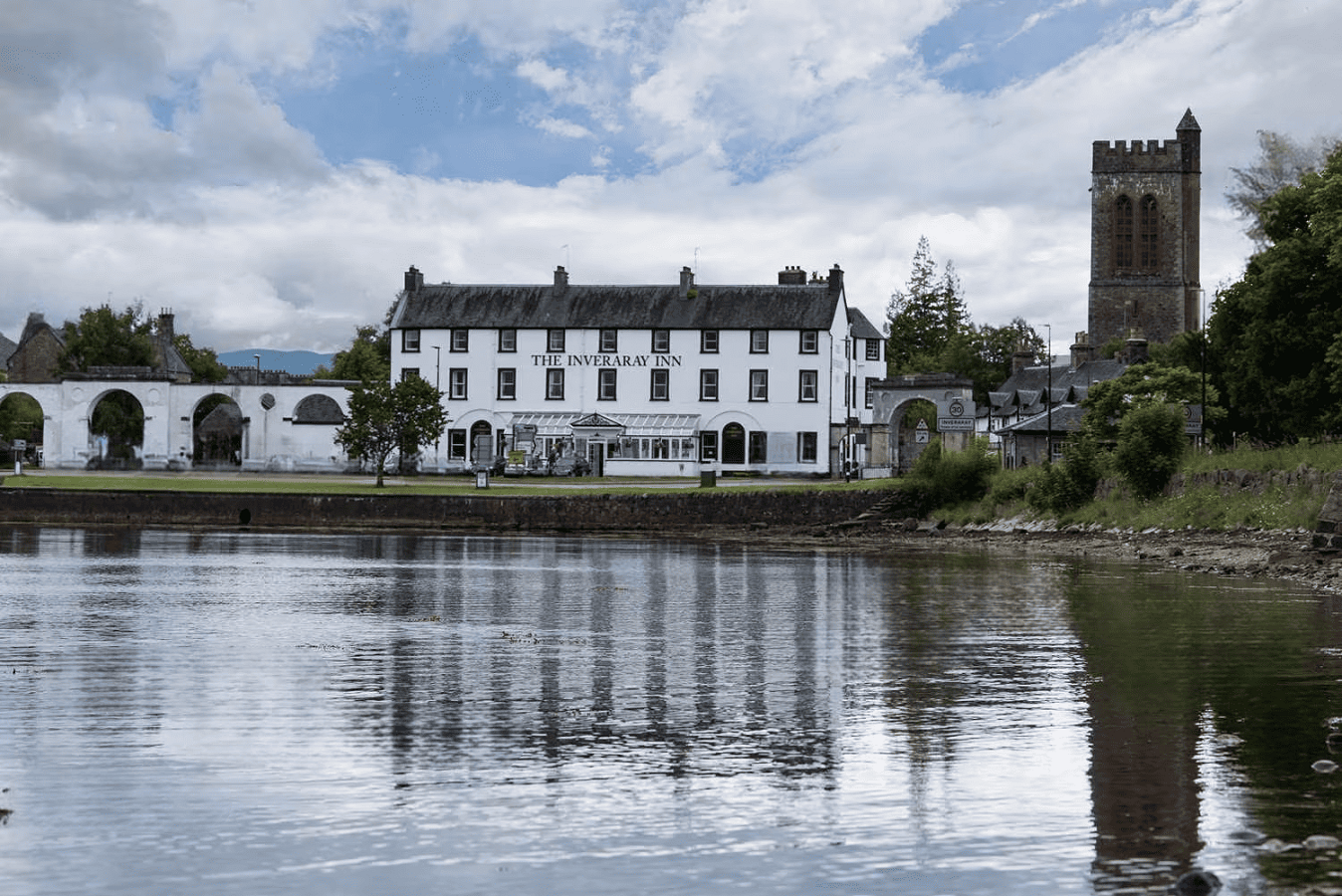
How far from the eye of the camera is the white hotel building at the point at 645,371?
84688 mm

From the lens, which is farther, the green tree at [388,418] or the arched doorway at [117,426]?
the arched doorway at [117,426]

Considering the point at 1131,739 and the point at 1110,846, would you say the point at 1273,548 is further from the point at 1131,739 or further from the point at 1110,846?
the point at 1110,846

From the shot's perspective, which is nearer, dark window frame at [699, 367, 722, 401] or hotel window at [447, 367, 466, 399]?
dark window frame at [699, 367, 722, 401]

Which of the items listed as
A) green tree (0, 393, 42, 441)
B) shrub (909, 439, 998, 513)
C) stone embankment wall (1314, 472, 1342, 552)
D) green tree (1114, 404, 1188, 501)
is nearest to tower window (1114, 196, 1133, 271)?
shrub (909, 439, 998, 513)

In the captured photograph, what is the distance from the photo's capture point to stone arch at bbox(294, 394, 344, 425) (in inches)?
3374

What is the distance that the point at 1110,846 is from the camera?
909 cm

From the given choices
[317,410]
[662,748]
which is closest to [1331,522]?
[662,748]

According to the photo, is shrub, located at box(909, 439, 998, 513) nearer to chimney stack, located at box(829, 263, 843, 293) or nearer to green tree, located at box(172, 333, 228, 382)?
chimney stack, located at box(829, 263, 843, 293)

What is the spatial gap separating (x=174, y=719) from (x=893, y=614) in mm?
14052

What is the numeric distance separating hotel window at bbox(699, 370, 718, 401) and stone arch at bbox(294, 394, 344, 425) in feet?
63.1

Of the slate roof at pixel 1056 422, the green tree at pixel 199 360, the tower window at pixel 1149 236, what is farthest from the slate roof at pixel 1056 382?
the green tree at pixel 199 360

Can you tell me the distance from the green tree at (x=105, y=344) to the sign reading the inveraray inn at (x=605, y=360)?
3258cm

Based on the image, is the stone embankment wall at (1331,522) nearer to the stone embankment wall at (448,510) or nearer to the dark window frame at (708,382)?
the stone embankment wall at (448,510)

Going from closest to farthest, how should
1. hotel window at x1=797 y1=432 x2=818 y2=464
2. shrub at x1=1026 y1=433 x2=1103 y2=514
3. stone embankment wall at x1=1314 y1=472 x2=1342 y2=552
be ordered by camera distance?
A: 1. stone embankment wall at x1=1314 y1=472 x2=1342 y2=552
2. shrub at x1=1026 y1=433 x2=1103 y2=514
3. hotel window at x1=797 y1=432 x2=818 y2=464
